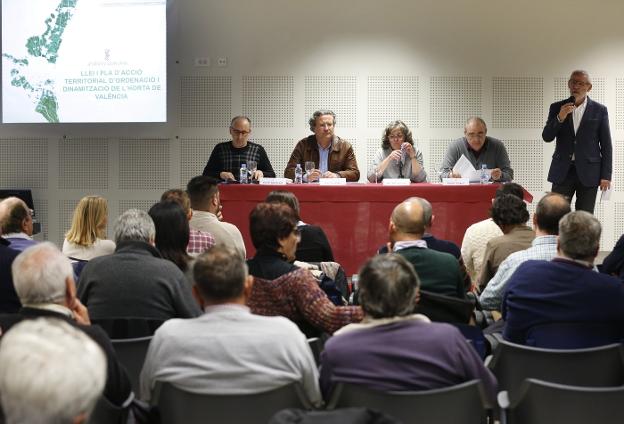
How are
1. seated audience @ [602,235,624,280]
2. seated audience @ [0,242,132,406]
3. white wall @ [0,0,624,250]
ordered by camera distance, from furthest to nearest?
1. white wall @ [0,0,624,250]
2. seated audience @ [602,235,624,280]
3. seated audience @ [0,242,132,406]

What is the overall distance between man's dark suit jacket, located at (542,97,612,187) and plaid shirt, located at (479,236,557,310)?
3.76 metres

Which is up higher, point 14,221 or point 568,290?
point 14,221

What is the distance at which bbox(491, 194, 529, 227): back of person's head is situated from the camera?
488 cm

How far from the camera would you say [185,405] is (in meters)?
2.50

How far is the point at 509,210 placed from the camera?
489 cm

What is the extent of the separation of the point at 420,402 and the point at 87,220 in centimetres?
300

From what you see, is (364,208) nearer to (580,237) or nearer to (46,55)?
(580,237)

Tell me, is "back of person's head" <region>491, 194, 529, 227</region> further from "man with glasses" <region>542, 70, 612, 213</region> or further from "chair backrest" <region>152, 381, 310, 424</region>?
"man with glasses" <region>542, 70, 612, 213</region>

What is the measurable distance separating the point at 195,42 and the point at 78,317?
6.62 m

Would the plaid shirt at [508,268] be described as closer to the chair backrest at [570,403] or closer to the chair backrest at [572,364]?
the chair backrest at [572,364]

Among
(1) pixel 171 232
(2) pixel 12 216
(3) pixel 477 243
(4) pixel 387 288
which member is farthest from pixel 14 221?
(3) pixel 477 243

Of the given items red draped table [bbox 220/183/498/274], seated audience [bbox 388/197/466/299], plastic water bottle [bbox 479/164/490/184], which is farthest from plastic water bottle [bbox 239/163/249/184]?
seated audience [bbox 388/197/466/299]

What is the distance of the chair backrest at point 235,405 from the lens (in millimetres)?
2461

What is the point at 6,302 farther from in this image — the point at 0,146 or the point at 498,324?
the point at 0,146
